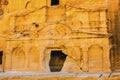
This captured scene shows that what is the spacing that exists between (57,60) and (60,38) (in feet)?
5.46

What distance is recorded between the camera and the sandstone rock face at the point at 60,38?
19500 mm

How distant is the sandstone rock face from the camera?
64.0 feet

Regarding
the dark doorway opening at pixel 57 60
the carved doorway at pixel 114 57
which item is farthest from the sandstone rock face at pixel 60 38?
the carved doorway at pixel 114 57

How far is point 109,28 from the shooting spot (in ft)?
67.2

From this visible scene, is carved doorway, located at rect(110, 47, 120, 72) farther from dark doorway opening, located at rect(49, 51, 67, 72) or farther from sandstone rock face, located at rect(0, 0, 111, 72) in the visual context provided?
dark doorway opening, located at rect(49, 51, 67, 72)

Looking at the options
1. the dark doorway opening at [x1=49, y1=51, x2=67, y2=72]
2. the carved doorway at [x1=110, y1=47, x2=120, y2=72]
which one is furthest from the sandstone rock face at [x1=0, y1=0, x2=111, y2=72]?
the carved doorway at [x1=110, y1=47, x2=120, y2=72]

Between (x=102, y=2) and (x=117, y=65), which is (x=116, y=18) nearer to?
(x=102, y=2)

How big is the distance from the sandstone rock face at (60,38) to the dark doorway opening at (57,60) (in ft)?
0.23

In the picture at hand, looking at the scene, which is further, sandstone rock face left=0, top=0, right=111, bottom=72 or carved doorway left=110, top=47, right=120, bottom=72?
carved doorway left=110, top=47, right=120, bottom=72

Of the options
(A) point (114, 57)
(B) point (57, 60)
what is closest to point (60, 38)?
(B) point (57, 60)

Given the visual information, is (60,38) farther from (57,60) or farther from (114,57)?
(114,57)

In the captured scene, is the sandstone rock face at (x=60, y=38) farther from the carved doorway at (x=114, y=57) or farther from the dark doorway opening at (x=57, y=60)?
the carved doorway at (x=114, y=57)

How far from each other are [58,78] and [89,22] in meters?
7.75

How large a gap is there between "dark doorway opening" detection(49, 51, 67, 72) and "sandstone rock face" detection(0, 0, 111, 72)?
0.23 feet
